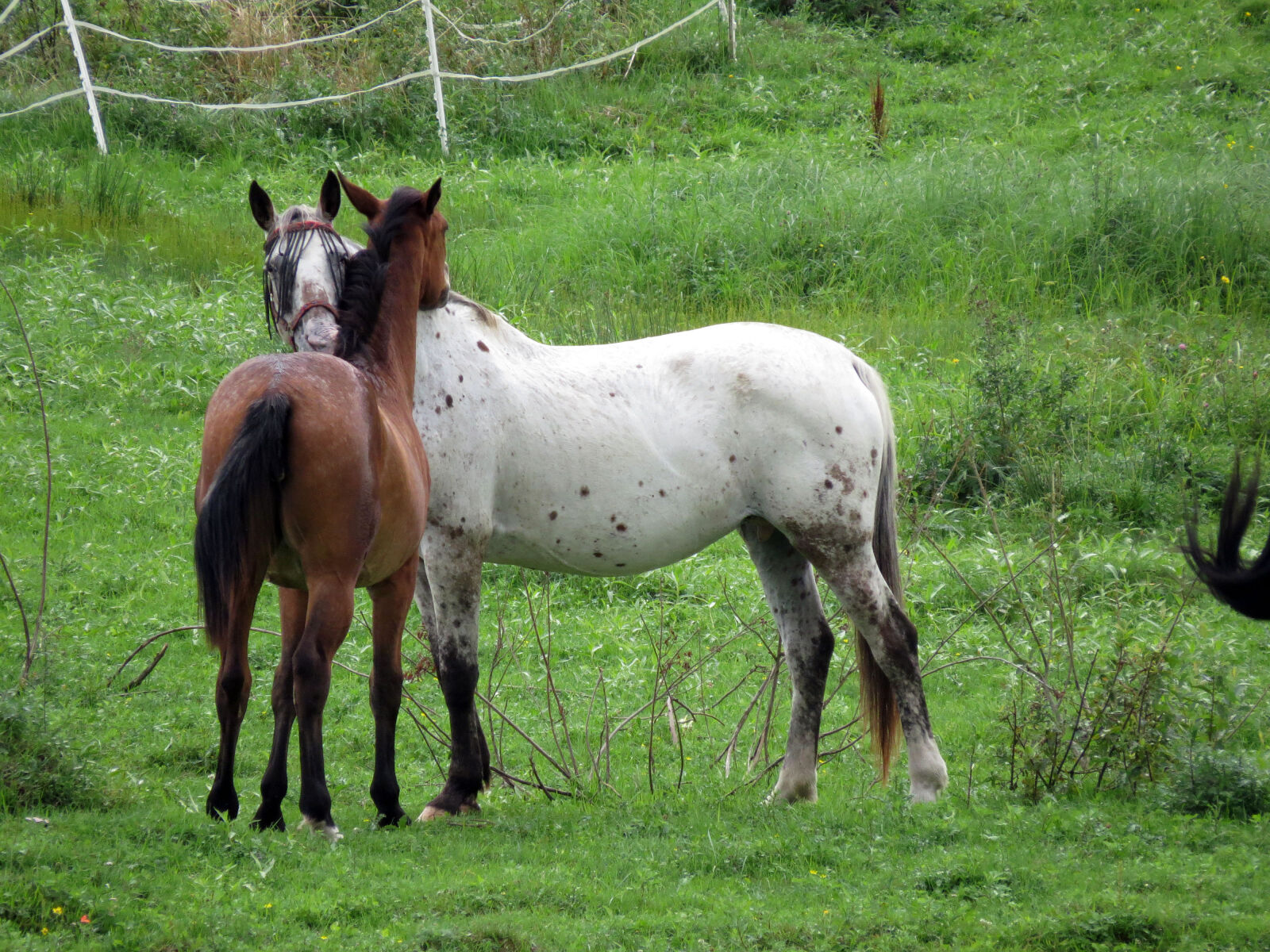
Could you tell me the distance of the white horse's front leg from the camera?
15.6 feet

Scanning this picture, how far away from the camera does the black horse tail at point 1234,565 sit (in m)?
3.95

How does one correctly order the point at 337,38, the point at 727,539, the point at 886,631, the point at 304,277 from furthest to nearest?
the point at 337,38 → the point at 727,539 → the point at 886,631 → the point at 304,277

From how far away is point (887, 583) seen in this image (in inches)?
214

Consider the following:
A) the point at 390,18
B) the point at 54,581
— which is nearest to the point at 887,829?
the point at 54,581

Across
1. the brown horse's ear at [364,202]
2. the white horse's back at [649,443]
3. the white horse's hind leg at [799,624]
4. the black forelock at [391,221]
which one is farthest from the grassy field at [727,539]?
the brown horse's ear at [364,202]

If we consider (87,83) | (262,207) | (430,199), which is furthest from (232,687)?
(87,83)

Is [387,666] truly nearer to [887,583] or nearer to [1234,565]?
[887,583]

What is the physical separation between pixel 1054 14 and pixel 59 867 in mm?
18236

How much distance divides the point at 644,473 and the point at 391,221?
1405 mm

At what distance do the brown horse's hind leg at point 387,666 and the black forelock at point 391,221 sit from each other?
121cm

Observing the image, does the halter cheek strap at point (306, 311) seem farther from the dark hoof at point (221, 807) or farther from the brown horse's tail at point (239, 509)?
the dark hoof at point (221, 807)

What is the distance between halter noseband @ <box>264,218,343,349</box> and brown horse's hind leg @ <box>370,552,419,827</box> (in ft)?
3.51

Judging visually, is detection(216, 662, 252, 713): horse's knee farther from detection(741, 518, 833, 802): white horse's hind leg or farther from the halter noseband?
detection(741, 518, 833, 802): white horse's hind leg

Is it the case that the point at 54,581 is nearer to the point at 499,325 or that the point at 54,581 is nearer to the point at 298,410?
the point at 499,325
